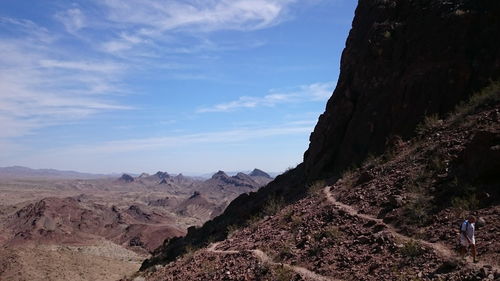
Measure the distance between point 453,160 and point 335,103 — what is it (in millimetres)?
9653

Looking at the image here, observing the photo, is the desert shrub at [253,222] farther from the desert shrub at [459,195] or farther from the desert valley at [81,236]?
the desert valley at [81,236]

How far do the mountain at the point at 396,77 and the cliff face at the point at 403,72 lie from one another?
0.03 meters

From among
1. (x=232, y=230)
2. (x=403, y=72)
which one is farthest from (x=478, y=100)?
(x=232, y=230)

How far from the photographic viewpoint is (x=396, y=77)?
1864 cm

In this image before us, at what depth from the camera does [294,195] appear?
2005 centimetres

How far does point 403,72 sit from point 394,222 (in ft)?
27.7

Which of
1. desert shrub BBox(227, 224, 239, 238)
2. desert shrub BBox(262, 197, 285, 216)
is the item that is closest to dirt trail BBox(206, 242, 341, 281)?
desert shrub BBox(227, 224, 239, 238)

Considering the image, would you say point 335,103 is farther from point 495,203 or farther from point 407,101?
point 495,203

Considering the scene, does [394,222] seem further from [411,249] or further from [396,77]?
[396,77]

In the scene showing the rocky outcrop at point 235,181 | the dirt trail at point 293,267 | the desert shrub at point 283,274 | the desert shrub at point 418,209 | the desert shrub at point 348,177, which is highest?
the rocky outcrop at point 235,181

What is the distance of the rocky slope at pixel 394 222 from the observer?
973cm

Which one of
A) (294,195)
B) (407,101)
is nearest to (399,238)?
(407,101)

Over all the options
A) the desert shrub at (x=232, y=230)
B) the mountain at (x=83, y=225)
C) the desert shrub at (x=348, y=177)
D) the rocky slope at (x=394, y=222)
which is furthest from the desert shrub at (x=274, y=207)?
the mountain at (x=83, y=225)

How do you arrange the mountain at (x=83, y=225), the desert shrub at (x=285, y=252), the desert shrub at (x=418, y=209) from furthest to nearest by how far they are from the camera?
the mountain at (x=83, y=225) → the desert shrub at (x=285, y=252) → the desert shrub at (x=418, y=209)
